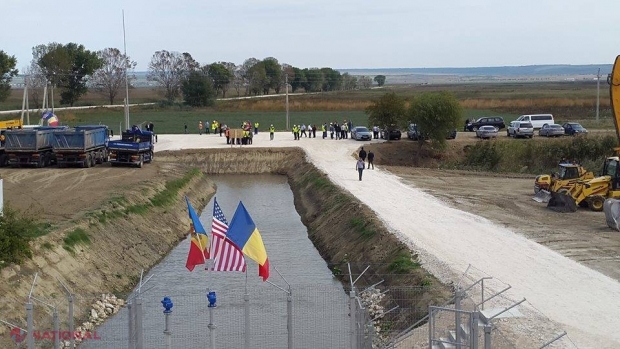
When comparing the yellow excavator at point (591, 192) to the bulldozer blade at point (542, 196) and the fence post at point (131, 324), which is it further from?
the fence post at point (131, 324)

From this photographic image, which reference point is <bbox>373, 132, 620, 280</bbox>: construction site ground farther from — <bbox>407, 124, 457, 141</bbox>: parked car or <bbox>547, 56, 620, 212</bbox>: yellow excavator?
<bbox>407, 124, 457, 141</bbox>: parked car

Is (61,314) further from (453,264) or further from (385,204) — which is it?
(385,204)

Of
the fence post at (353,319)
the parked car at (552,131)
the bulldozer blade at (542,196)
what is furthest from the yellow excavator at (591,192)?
the parked car at (552,131)

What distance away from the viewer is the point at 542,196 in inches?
1750

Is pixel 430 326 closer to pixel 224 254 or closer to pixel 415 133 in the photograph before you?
pixel 224 254

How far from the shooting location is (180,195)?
49.8 metres

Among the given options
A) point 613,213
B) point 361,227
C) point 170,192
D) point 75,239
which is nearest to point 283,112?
point 170,192

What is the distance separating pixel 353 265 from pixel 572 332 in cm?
1156

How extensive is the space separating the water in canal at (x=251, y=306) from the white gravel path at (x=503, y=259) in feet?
11.3

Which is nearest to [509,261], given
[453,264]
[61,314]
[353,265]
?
[453,264]

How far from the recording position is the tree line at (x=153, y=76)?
132875mm

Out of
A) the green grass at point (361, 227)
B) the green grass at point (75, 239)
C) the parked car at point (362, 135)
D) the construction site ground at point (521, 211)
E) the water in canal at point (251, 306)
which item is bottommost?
the water in canal at point (251, 306)

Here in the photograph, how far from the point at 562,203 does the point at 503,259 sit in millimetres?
13523

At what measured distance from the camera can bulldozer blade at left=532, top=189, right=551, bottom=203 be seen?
43.9 meters
